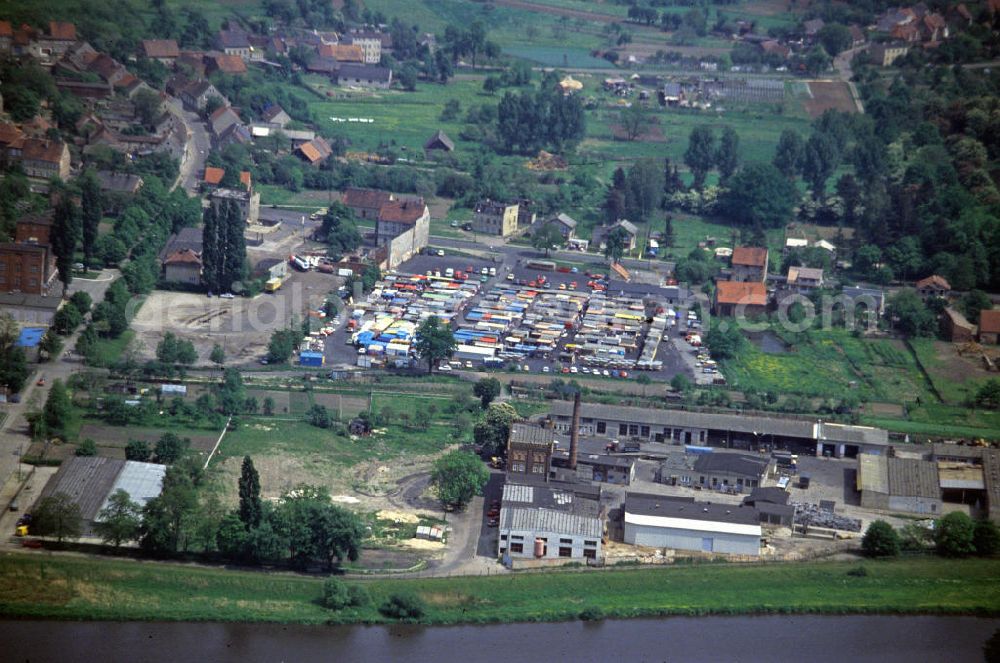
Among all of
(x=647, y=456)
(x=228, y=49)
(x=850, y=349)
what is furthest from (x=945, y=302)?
(x=228, y=49)

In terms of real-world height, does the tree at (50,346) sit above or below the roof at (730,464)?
above

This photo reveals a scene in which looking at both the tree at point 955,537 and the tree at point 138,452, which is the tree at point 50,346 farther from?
Result: the tree at point 955,537

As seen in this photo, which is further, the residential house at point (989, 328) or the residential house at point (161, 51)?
the residential house at point (161, 51)

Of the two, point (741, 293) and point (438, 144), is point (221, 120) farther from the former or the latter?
point (741, 293)

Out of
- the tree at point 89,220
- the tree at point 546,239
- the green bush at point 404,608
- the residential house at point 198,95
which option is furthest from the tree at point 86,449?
the residential house at point 198,95

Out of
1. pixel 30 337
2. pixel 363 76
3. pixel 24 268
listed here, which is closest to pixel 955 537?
pixel 30 337

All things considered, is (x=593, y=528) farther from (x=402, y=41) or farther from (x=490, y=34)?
(x=490, y=34)

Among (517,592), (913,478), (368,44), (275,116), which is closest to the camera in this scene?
(517,592)
